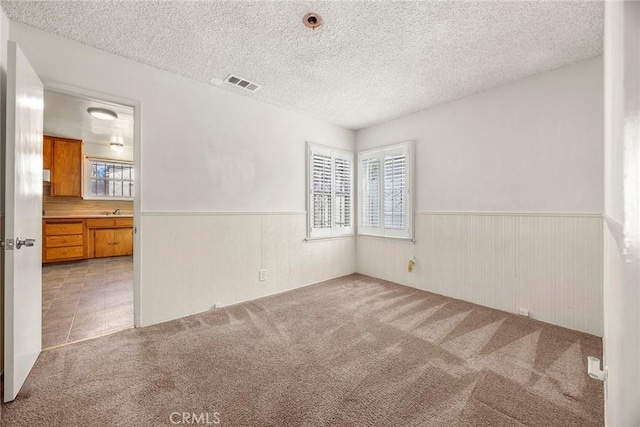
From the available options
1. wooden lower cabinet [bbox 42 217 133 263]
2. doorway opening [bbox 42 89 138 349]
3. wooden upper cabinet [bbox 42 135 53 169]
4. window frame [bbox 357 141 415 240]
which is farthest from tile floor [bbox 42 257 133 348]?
window frame [bbox 357 141 415 240]

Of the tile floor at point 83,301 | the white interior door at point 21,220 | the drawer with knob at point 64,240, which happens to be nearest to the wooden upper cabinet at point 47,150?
the drawer with knob at point 64,240

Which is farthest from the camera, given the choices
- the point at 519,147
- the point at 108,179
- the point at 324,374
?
the point at 108,179

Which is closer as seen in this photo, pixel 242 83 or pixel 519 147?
pixel 519 147

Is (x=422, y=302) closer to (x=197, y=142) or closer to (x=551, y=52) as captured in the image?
(x=551, y=52)

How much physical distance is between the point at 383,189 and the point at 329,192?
34.4 inches

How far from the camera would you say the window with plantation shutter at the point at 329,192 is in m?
4.14

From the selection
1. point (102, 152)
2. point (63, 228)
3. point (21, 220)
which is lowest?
point (63, 228)

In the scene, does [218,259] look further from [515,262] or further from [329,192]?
[515,262]

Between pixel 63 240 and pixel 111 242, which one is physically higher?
pixel 63 240

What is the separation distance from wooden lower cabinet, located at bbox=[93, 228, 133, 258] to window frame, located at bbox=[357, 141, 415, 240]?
545cm

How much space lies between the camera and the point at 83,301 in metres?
3.31

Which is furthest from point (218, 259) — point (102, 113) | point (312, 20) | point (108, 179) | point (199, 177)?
point (108, 179)

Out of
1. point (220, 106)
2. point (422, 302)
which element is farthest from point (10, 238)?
point (422, 302)

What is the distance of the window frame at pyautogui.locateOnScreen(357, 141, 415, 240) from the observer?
12.7ft
